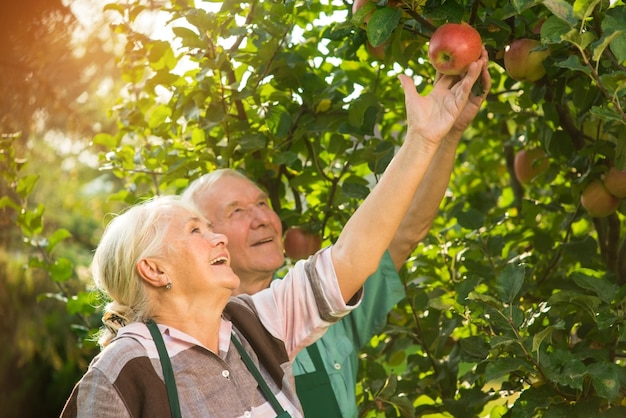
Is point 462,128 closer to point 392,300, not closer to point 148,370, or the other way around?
point 392,300

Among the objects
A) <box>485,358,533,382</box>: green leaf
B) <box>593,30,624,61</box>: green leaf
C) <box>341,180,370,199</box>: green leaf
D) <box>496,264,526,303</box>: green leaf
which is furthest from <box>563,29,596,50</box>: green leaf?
<box>341,180,370,199</box>: green leaf

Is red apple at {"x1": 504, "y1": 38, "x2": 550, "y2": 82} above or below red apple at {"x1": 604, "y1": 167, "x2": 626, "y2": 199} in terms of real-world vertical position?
above

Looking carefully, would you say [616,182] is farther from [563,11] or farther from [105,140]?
[105,140]

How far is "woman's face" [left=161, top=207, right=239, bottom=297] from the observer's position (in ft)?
5.06

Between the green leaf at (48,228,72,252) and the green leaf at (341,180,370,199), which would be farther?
the green leaf at (48,228,72,252)

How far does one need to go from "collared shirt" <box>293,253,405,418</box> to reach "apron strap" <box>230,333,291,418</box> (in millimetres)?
273

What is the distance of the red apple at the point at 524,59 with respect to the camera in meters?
1.71

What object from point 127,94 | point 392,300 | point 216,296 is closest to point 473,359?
point 392,300

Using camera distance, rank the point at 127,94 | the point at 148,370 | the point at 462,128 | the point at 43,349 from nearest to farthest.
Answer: the point at 148,370, the point at 462,128, the point at 127,94, the point at 43,349

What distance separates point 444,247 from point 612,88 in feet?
2.88

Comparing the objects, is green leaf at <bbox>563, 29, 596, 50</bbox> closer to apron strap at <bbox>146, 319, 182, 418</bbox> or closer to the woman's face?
the woman's face

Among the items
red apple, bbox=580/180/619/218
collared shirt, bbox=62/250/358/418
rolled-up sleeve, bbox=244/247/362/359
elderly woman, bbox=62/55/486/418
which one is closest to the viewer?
collared shirt, bbox=62/250/358/418

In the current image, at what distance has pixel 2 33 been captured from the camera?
1.08 meters

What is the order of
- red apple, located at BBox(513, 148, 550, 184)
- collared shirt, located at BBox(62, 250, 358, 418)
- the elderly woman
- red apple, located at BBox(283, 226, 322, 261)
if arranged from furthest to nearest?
1. red apple, located at BBox(513, 148, 550, 184)
2. red apple, located at BBox(283, 226, 322, 261)
3. the elderly woman
4. collared shirt, located at BBox(62, 250, 358, 418)
